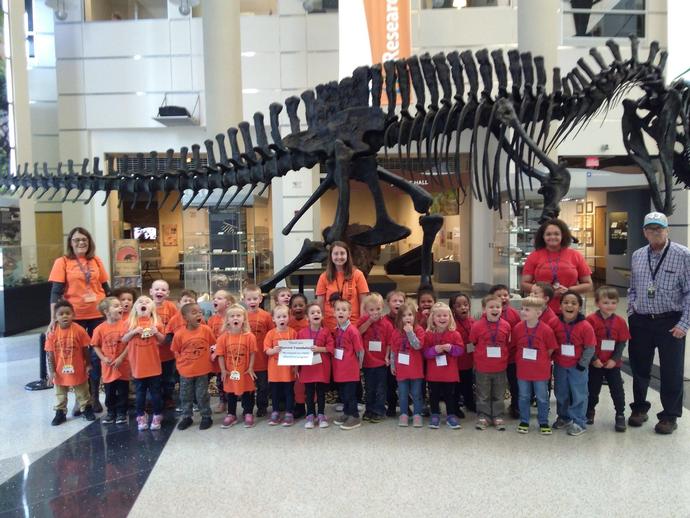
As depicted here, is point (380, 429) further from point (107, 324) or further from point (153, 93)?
point (153, 93)

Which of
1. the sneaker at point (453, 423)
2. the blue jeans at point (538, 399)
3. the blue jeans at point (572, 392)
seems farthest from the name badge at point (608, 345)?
the sneaker at point (453, 423)

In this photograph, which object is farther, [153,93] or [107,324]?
[153,93]

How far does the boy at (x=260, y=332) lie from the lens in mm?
4305

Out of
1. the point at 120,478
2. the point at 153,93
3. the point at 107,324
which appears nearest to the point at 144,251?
Answer: the point at 153,93

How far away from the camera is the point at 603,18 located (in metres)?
11.4

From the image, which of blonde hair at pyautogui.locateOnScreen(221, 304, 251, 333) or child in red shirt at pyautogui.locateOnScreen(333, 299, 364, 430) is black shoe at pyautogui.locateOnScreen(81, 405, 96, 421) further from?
child in red shirt at pyautogui.locateOnScreen(333, 299, 364, 430)

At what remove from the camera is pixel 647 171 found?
441 centimetres

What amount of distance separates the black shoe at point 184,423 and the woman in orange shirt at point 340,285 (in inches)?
52.8

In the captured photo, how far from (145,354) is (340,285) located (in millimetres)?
1655

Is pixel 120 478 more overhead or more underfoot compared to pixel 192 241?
more underfoot

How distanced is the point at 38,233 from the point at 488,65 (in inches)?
496

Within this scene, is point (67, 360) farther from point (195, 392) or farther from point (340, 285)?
point (340, 285)

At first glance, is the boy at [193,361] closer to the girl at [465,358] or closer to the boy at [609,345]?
the girl at [465,358]

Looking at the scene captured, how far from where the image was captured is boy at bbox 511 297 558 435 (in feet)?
12.6
